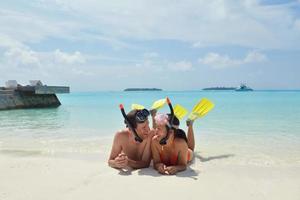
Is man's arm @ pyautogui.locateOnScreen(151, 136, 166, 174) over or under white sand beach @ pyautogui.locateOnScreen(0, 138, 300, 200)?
over

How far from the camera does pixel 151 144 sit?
4859 mm

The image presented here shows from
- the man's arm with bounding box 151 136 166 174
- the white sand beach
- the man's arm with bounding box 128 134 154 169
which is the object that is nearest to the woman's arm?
the white sand beach

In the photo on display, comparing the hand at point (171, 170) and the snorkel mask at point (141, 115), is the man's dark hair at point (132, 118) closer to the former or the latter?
the snorkel mask at point (141, 115)

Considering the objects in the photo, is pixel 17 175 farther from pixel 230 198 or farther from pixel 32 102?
pixel 32 102

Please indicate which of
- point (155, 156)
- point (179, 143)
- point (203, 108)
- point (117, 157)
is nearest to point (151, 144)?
point (155, 156)

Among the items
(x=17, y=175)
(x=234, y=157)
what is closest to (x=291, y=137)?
(x=234, y=157)

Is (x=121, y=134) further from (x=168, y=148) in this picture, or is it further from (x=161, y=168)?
(x=161, y=168)

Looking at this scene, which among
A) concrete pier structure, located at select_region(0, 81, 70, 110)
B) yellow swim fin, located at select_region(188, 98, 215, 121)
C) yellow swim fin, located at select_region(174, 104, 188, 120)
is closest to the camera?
yellow swim fin, located at select_region(174, 104, 188, 120)

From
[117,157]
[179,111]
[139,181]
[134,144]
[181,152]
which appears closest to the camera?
[139,181]

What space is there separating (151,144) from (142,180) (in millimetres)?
813

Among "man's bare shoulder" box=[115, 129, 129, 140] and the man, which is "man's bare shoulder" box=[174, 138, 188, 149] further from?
"man's bare shoulder" box=[115, 129, 129, 140]

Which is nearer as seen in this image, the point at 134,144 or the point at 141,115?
the point at 141,115

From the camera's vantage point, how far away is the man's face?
15.6ft

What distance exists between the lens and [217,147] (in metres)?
7.20
